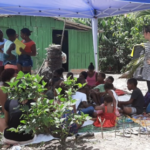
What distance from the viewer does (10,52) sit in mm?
5598

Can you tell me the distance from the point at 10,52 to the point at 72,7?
238 cm

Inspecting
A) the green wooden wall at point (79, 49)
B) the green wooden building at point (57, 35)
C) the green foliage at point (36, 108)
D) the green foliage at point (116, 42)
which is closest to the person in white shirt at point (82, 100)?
the green foliage at point (36, 108)

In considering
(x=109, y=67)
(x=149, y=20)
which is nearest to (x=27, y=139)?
(x=149, y=20)

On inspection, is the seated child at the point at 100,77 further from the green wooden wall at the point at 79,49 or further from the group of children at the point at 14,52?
the green wooden wall at the point at 79,49

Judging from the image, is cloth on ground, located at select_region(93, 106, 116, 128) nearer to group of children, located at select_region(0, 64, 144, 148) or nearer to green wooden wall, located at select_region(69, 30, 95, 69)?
group of children, located at select_region(0, 64, 144, 148)

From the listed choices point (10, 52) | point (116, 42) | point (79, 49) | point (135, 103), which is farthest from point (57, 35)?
point (135, 103)

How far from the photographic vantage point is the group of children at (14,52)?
18.3ft

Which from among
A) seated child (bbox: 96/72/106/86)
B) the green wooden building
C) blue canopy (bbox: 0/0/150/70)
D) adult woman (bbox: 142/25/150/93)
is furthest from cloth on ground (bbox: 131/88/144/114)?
the green wooden building

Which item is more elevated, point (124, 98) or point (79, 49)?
point (79, 49)

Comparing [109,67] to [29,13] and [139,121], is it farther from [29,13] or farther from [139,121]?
[139,121]

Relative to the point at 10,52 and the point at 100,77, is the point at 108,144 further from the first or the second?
the point at 10,52

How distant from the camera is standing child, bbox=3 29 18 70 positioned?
5.53 m

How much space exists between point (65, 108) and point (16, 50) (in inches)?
126

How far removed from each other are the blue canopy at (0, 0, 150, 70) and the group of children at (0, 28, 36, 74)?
3.64 feet
